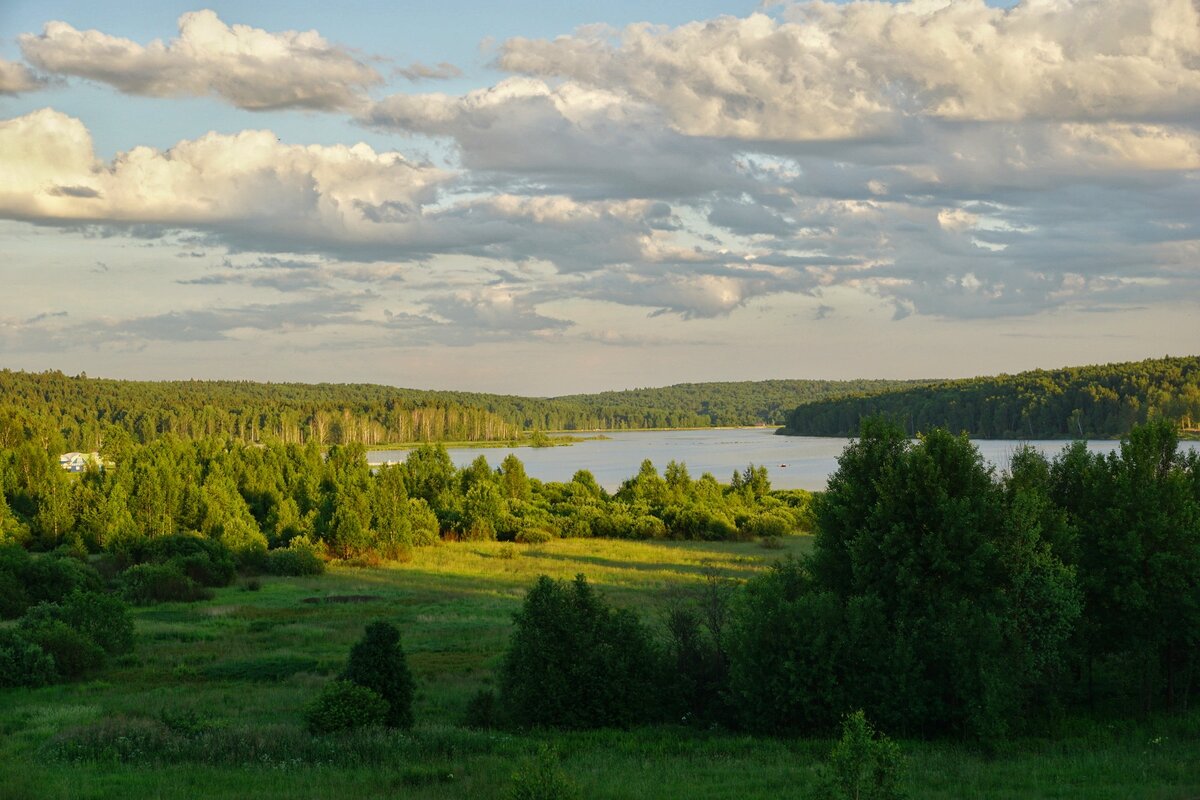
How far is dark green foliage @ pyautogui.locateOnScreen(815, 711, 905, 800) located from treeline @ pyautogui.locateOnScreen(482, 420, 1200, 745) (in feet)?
32.2

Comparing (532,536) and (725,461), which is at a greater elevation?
(725,461)

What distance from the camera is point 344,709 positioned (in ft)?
67.7

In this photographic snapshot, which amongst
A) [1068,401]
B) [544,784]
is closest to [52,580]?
[544,784]

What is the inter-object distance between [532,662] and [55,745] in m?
9.27

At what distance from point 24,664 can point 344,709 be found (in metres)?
11.4

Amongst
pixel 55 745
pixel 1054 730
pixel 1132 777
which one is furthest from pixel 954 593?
pixel 55 745

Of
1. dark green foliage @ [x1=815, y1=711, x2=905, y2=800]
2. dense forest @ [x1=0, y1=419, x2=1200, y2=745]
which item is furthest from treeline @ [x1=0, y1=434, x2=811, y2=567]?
dark green foliage @ [x1=815, y1=711, x2=905, y2=800]

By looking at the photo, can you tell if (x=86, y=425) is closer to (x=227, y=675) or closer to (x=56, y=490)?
(x=56, y=490)

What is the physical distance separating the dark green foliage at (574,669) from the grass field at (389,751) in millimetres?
1119

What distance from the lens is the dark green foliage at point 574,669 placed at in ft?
72.4

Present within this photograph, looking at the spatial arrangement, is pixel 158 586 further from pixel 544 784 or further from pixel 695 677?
pixel 544 784

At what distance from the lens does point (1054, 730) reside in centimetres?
2122

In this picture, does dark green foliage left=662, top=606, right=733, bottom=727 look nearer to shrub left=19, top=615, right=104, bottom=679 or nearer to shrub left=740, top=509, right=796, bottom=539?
shrub left=19, top=615, right=104, bottom=679

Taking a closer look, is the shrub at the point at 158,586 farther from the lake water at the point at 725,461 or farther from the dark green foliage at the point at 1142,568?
the lake water at the point at 725,461
